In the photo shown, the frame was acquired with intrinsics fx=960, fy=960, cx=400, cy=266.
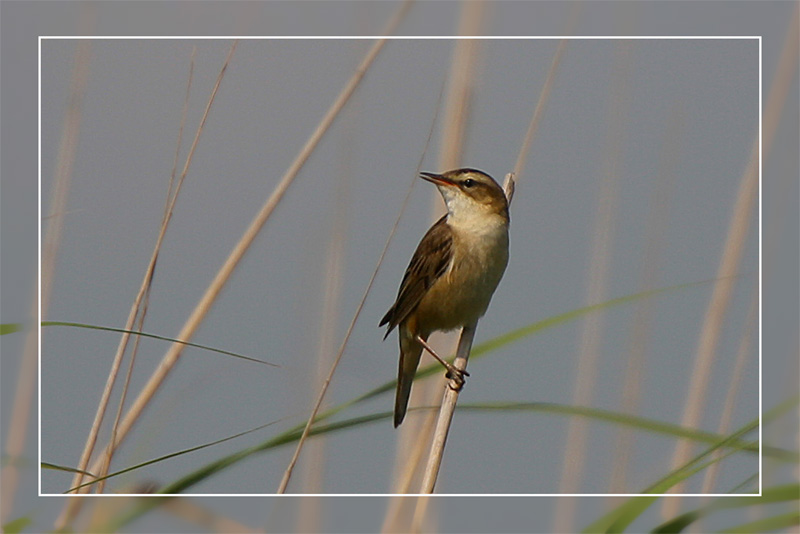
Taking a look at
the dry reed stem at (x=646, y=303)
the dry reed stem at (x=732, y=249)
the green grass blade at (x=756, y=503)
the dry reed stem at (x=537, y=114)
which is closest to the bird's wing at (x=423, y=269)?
the dry reed stem at (x=537, y=114)

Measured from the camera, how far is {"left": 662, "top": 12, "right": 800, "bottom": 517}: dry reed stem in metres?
2.29

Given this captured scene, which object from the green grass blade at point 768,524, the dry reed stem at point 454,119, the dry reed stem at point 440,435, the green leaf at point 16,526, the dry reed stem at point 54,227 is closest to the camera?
the green grass blade at point 768,524

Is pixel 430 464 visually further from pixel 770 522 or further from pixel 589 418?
pixel 770 522

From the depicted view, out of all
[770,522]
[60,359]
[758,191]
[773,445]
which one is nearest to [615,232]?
[758,191]

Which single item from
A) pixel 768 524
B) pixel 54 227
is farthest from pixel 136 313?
Result: pixel 768 524

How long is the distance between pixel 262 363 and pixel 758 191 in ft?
4.39

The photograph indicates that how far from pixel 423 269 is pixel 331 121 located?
49cm

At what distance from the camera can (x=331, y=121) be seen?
2.26 m

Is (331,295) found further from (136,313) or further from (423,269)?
(136,313)

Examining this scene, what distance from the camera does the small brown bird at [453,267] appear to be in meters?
2.36

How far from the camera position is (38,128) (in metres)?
2.52

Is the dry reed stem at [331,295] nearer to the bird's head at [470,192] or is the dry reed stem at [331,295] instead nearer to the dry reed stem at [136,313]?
the bird's head at [470,192]

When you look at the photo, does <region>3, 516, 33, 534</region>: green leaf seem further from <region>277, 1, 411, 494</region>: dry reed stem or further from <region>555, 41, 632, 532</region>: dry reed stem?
<region>555, 41, 632, 532</region>: dry reed stem

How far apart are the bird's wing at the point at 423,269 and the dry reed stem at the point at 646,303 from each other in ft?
1.65
